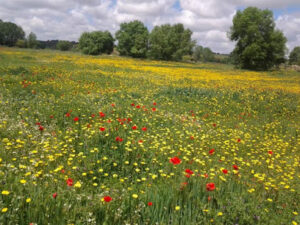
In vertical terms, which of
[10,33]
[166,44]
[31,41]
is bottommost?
[166,44]

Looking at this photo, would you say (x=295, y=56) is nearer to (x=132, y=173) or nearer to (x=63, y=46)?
(x=132, y=173)

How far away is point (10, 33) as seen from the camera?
114312 millimetres

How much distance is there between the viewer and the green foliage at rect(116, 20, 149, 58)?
74.2m

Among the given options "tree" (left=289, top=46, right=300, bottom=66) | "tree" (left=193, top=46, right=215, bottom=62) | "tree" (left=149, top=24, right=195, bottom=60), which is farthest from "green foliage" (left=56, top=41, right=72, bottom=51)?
"tree" (left=289, top=46, right=300, bottom=66)

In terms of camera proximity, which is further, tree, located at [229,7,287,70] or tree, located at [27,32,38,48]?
tree, located at [27,32,38,48]

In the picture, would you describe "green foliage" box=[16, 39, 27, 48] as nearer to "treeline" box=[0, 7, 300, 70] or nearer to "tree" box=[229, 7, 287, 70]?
"treeline" box=[0, 7, 300, 70]

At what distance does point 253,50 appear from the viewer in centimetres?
4769

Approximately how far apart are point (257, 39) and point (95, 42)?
60220 millimetres

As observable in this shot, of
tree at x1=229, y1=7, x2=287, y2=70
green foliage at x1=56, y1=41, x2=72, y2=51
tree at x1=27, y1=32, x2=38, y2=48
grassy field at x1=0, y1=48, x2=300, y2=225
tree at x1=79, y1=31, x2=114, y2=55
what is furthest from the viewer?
green foliage at x1=56, y1=41, x2=72, y2=51

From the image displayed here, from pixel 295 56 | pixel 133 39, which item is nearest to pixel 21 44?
pixel 133 39

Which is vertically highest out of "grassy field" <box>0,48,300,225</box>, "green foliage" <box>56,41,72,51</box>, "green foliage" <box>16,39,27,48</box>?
"green foliage" <box>56,41,72,51</box>

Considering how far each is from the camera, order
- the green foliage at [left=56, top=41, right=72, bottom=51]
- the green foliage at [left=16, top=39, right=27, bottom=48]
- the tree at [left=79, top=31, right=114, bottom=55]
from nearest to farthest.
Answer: the tree at [left=79, top=31, right=114, bottom=55]
the green foliage at [left=16, top=39, right=27, bottom=48]
the green foliage at [left=56, top=41, right=72, bottom=51]

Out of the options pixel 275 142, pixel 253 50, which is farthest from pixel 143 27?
pixel 275 142

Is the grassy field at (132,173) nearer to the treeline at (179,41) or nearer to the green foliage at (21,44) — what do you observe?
the treeline at (179,41)
